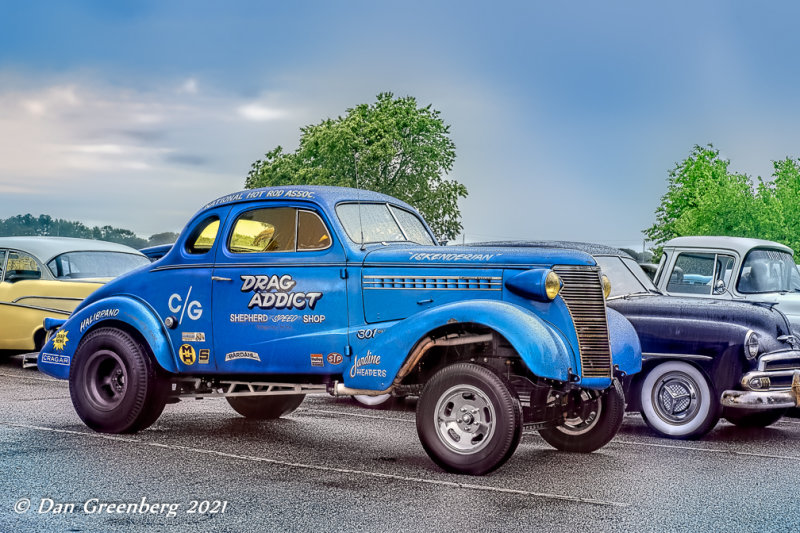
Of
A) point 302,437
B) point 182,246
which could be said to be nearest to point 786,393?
point 302,437

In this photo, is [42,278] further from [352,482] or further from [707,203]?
[707,203]

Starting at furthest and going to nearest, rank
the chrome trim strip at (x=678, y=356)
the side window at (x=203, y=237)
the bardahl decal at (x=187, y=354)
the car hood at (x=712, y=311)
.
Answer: the car hood at (x=712, y=311) < the chrome trim strip at (x=678, y=356) < the side window at (x=203, y=237) < the bardahl decal at (x=187, y=354)

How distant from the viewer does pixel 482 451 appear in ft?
24.5

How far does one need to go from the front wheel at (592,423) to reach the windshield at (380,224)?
6.87 ft

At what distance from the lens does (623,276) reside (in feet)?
38.8

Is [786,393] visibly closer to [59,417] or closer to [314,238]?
[314,238]

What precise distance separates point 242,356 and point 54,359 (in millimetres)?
2283

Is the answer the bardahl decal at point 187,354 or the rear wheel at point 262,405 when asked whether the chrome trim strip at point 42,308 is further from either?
the bardahl decal at point 187,354

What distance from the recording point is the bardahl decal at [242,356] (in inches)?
346

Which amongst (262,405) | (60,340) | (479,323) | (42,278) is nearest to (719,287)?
(262,405)

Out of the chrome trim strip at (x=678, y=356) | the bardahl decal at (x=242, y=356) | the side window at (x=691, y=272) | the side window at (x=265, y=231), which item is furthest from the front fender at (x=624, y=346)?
the side window at (x=691, y=272)

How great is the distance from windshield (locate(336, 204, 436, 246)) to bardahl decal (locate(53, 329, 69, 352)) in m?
3.16

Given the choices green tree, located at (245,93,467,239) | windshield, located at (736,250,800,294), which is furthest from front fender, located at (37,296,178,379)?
green tree, located at (245,93,467,239)

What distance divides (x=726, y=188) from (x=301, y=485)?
56.1 metres
